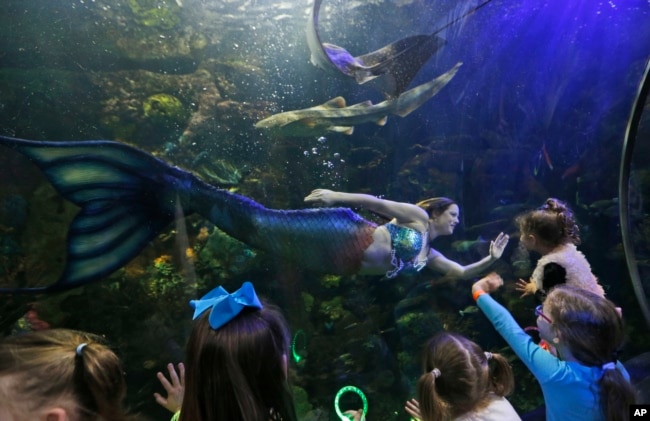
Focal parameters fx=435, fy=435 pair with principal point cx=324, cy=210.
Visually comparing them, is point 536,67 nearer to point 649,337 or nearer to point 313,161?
point 313,161

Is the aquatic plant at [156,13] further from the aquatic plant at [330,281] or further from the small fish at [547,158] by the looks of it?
the small fish at [547,158]

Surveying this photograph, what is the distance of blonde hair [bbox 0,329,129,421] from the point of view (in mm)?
1179

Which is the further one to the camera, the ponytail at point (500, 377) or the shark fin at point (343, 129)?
the shark fin at point (343, 129)

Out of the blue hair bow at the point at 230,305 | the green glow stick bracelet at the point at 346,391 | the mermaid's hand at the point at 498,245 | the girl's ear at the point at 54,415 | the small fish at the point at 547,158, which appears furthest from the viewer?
the small fish at the point at 547,158

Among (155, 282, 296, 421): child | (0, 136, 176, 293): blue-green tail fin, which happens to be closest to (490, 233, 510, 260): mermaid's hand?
(0, 136, 176, 293): blue-green tail fin

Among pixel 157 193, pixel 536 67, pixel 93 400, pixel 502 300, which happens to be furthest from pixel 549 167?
pixel 93 400

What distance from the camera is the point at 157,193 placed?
2678mm

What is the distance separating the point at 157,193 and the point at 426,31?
2.32 metres

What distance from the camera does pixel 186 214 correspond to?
2.73 meters

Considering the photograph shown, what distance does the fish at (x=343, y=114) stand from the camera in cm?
294

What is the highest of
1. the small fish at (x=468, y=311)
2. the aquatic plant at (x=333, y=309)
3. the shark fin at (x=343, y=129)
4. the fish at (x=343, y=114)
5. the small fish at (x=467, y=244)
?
the fish at (x=343, y=114)

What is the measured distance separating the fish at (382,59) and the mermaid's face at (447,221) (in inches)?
Answer: 38.7

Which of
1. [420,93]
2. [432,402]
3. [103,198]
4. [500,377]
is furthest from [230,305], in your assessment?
[420,93]

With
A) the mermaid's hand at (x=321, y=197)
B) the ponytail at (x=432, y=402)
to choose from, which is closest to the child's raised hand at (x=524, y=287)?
the mermaid's hand at (x=321, y=197)
